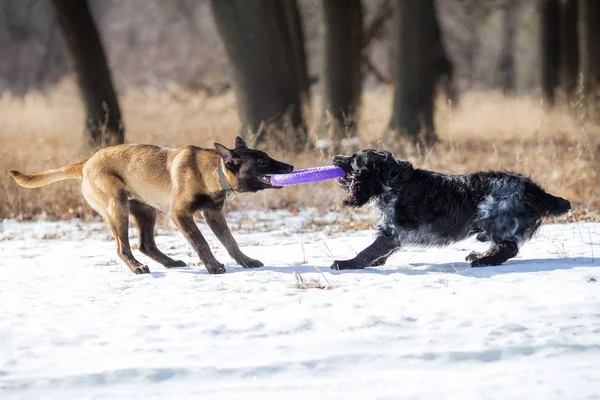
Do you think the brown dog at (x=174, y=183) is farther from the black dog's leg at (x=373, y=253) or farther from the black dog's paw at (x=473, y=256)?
the black dog's paw at (x=473, y=256)

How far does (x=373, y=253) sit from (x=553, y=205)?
1.60 meters

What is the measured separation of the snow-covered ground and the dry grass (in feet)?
12.4

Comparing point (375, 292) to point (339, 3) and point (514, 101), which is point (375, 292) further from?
point (514, 101)

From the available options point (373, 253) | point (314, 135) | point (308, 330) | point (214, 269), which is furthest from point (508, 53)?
point (308, 330)

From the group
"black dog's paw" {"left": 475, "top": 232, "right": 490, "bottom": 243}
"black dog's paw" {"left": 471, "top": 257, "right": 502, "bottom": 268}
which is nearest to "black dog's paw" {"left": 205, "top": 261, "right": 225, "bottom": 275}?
"black dog's paw" {"left": 471, "top": 257, "right": 502, "bottom": 268}

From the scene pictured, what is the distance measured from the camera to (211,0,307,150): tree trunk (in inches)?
577

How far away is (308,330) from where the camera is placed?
18.0 ft

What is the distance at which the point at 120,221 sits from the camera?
7492mm


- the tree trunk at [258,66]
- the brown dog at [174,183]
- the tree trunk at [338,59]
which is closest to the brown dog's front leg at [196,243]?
the brown dog at [174,183]

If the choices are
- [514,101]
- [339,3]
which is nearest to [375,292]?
[339,3]

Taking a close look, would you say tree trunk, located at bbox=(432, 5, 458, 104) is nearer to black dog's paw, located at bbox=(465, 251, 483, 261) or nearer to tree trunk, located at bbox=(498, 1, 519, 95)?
tree trunk, located at bbox=(498, 1, 519, 95)

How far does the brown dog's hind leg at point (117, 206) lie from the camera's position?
7492mm

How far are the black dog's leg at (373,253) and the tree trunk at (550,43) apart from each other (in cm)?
2045

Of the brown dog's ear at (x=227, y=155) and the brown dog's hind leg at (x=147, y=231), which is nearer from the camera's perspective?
the brown dog's ear at (x=227, y=155)
